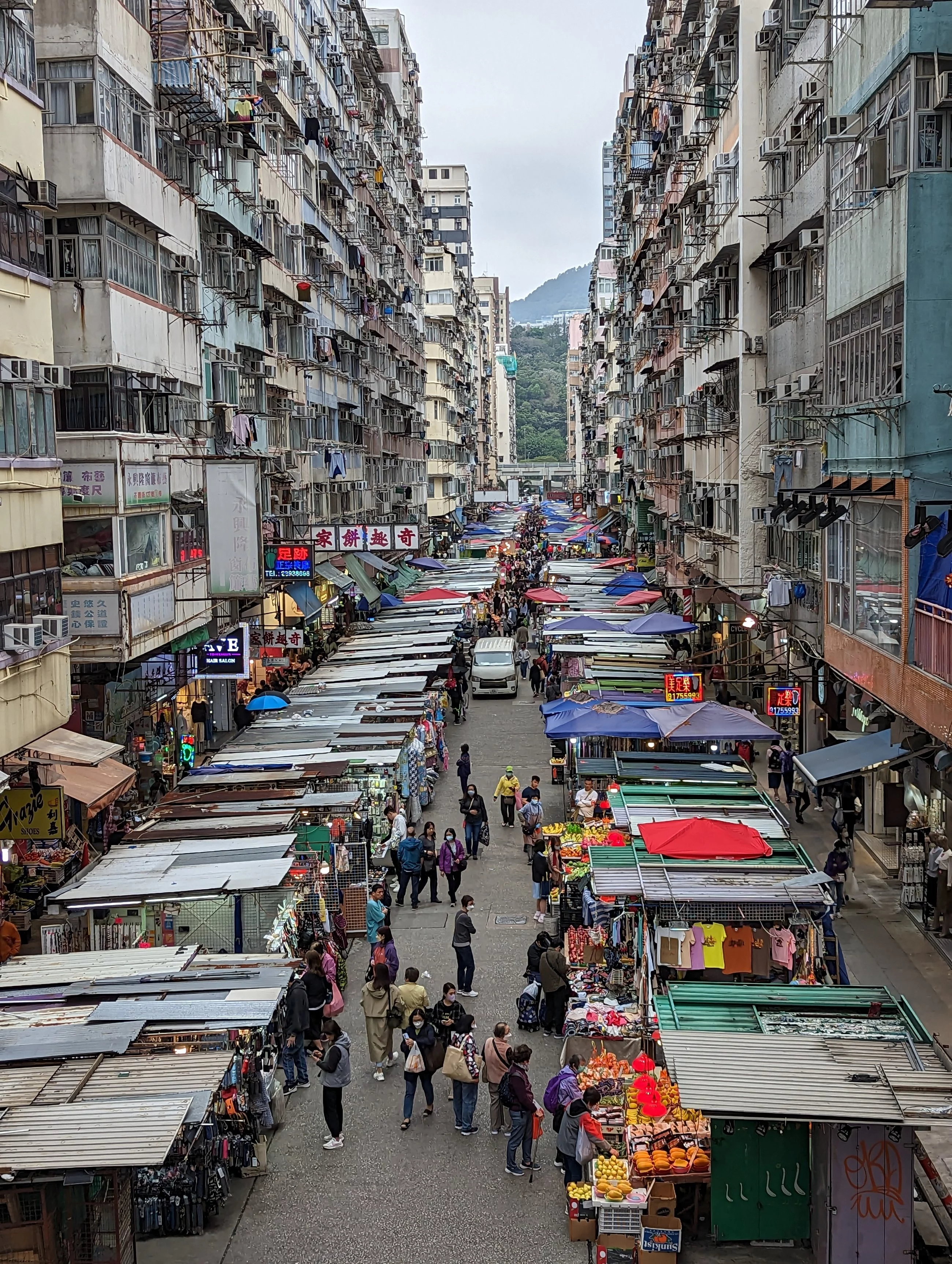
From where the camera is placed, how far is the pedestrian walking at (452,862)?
20734 mm

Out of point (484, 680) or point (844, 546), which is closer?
point (844, 546)

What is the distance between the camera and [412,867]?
813 inches

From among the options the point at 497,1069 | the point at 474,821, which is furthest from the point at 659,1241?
the point at 474,821

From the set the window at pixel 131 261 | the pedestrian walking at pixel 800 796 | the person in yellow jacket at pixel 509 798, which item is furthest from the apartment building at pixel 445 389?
the window at pixel 131 261

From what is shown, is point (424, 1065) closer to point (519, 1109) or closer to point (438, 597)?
point (519, 1109)

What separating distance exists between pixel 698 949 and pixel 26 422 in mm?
10110

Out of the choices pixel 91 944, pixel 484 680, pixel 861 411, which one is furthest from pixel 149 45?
pixel 484 680

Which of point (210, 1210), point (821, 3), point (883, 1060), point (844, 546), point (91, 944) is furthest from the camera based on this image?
point (821, 3)

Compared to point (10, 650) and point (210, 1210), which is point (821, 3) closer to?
point (10, 650)

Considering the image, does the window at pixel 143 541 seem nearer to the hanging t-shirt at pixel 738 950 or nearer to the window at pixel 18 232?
the window at pixel 18 232

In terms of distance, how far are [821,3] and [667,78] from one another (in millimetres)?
24052

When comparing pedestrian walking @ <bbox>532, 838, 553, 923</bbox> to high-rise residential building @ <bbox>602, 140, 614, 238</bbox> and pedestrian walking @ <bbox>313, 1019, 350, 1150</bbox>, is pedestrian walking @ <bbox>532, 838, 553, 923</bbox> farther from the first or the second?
high-rise residential building @ <bbox>602, 140, 614, 238</bbox>

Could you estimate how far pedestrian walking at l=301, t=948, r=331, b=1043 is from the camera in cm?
1478

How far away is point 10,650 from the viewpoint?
16.2m
